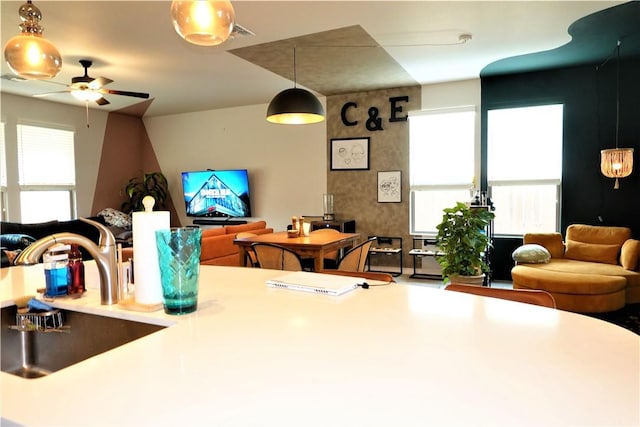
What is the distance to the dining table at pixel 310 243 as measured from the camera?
3.64 metres

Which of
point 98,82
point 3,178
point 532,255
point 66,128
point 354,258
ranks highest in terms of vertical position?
point 98,82

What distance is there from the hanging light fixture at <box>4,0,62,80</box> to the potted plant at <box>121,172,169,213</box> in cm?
592

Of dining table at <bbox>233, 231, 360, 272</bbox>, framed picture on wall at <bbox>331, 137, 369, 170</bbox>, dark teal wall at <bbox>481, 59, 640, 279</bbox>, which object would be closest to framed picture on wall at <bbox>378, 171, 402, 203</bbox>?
framed picture on wall at <bbox>331, 137, 369, 170</bbox>

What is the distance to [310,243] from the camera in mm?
3637

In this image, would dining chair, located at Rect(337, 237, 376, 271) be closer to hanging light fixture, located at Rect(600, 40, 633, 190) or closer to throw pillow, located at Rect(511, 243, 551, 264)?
throw pillow, located at Rect(511, 243, 551, 264)

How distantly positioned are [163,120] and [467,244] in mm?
6490

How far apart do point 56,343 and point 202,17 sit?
1.28m

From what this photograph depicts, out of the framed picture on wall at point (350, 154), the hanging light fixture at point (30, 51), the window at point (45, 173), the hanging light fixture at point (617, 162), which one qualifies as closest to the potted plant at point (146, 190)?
the window at point (45, 173)

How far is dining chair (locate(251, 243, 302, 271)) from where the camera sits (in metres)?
3.42

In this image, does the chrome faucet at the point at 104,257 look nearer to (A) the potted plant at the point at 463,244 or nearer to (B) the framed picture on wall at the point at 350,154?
(A) the potted plant at the point at 463,244

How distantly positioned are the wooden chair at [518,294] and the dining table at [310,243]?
77.6 inches

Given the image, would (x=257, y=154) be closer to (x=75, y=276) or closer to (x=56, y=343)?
(x=75, y=276)

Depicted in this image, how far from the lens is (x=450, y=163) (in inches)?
238

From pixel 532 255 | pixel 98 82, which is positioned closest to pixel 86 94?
pixel 98 82
